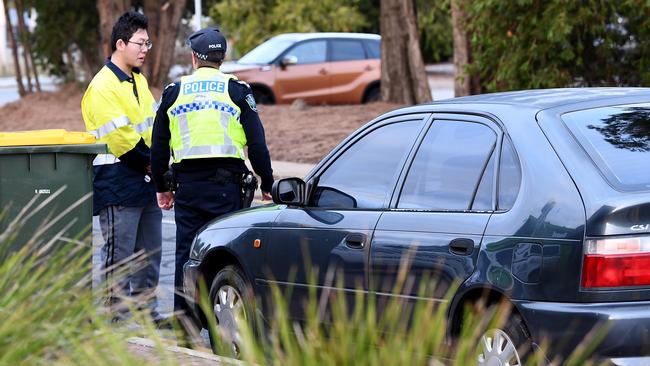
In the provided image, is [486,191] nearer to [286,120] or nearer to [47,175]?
[47,175]

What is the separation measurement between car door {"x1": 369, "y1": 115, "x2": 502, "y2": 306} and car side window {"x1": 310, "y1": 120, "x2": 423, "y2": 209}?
125 millimetres

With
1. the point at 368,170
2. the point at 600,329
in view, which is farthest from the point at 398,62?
the point at 600,329

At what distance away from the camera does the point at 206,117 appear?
24.8 feet

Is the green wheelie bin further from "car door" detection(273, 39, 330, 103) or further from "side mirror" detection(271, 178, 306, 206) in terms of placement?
"car door" detection(273, 39, 330, 103)

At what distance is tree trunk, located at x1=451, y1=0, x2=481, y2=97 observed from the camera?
59.4 ft

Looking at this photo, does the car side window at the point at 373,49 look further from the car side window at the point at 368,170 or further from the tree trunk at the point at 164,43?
the car side window at the point at 368,170

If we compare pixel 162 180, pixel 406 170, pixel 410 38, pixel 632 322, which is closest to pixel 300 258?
pixel 406 170

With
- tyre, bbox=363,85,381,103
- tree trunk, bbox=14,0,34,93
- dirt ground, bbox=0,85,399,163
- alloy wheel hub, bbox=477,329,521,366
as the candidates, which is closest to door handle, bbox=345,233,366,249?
alloy wheel hub, bbox=477,329,521,366

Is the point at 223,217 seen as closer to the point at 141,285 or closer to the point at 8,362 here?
the point at 141,285

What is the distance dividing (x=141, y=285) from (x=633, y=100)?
347 cm

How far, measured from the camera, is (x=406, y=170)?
6.27 meters

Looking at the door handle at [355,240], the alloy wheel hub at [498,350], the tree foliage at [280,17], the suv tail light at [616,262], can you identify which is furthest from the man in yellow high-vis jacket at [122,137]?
the tree foliage at [280,17]

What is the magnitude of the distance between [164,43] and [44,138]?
1951 cm

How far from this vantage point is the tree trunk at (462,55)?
18094 millimetres
